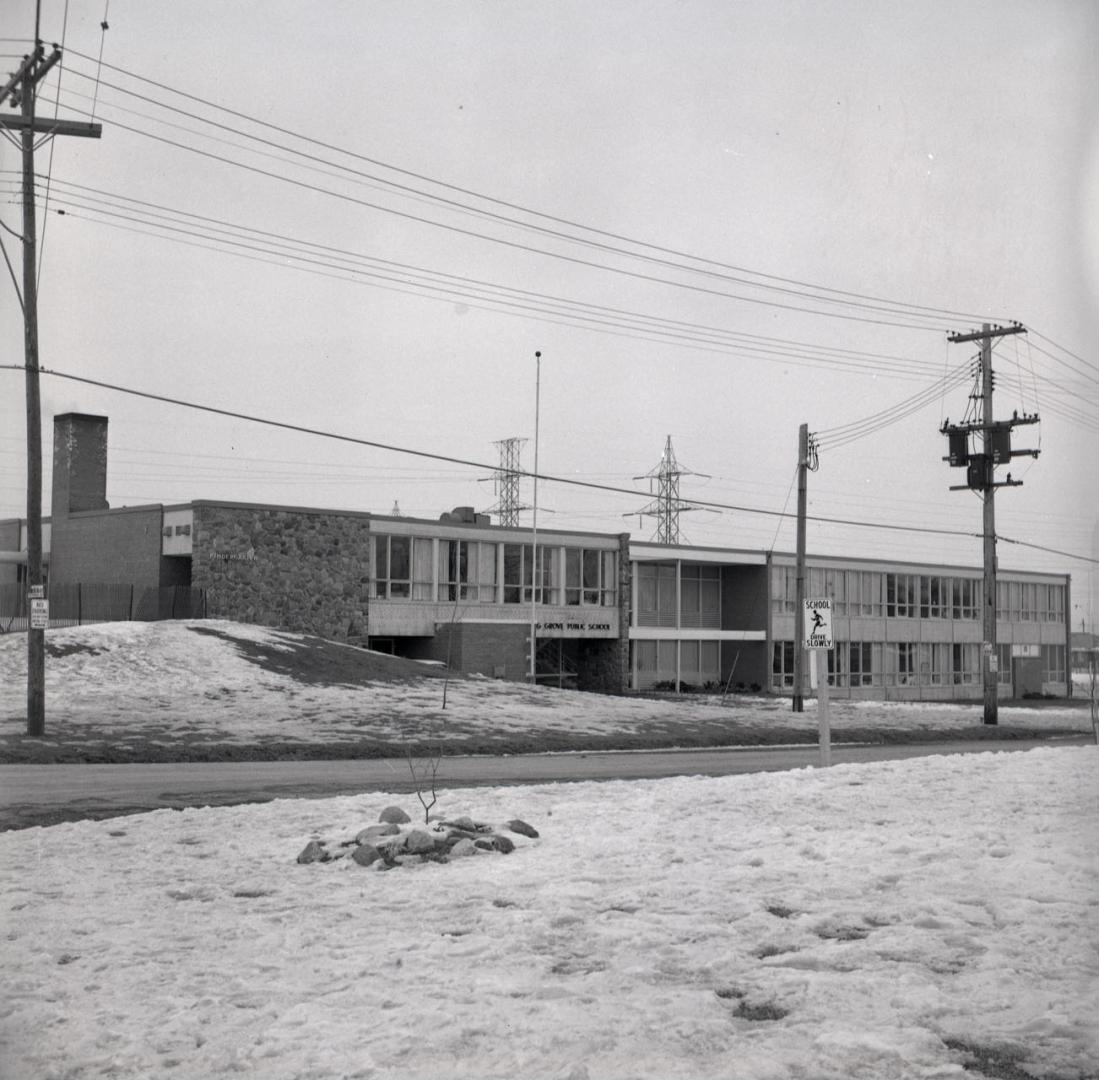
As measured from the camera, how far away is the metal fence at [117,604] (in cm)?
3700

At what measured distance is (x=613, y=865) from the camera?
8.34 metres

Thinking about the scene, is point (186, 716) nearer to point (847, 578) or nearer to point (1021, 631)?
point (847, 578)

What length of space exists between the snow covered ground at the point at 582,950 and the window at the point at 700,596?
44748 mm

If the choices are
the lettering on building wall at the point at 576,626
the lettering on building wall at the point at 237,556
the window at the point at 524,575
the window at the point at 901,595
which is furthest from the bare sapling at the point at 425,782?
the window at the point at 901,595

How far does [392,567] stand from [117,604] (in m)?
8.87

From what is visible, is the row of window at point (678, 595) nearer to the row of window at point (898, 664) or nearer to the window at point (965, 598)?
the row of window at point (898, 664)

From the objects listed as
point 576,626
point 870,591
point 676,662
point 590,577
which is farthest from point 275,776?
point 870,591

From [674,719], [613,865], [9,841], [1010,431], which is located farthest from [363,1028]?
[1010,431]

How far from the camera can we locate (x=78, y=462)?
1714 inches

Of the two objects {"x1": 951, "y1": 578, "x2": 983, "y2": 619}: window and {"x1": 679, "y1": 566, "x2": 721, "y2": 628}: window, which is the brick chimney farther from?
{"x1": 951, "y1": 578, "x2": 983, "y2": 619}: window

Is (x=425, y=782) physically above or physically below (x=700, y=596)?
A: below

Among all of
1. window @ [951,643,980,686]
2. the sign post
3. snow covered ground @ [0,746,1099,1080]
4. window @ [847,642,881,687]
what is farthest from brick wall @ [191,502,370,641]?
window @ [951,643,980,686]

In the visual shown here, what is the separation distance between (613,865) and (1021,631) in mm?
65924

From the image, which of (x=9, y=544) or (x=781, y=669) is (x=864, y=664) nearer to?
(x=781, y=669)
